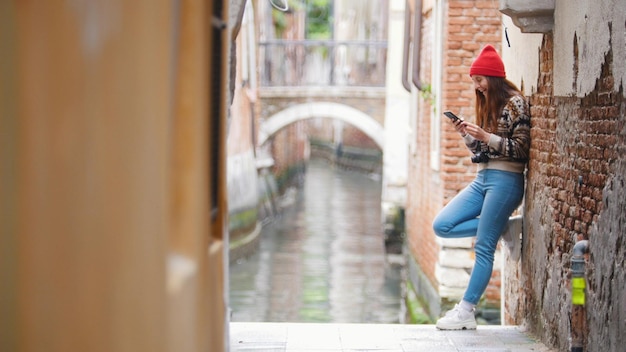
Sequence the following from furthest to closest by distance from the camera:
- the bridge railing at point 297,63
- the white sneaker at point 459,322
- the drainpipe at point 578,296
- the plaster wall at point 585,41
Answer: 1. the bridge railing at point 297,63
2. the white sneaker at point 459,322
3. the drainpipe at point 578,296
4. the plaster wall at point 585,41

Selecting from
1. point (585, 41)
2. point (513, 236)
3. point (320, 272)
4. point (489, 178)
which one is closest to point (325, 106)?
point (320, 272)

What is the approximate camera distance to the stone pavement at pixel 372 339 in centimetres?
614

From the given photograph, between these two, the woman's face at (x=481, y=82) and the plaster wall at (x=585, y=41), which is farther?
the woman's face at (x=481, y=82)

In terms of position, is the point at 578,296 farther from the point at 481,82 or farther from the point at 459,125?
the point at 481,82

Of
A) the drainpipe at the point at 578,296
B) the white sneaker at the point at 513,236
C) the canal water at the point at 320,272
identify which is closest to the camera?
the drainpipe at the point at 578,296

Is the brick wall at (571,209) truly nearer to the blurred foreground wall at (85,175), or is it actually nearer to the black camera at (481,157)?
the black camera at (481,157)

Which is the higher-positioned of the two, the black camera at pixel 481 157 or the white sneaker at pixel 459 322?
the black camera at pixel 481 157

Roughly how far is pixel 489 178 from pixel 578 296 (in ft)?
4.71

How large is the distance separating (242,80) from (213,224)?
61.4 ft

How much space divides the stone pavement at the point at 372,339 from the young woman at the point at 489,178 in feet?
0.72

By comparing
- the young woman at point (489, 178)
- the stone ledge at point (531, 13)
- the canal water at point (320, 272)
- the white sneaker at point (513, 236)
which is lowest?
the canal water at point (320, 272)

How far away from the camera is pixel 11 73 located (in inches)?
140

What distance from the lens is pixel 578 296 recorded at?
5.33 metres

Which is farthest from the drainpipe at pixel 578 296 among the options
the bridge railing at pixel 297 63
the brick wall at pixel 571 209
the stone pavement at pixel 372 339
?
the bridge railing at pixel 297 63
